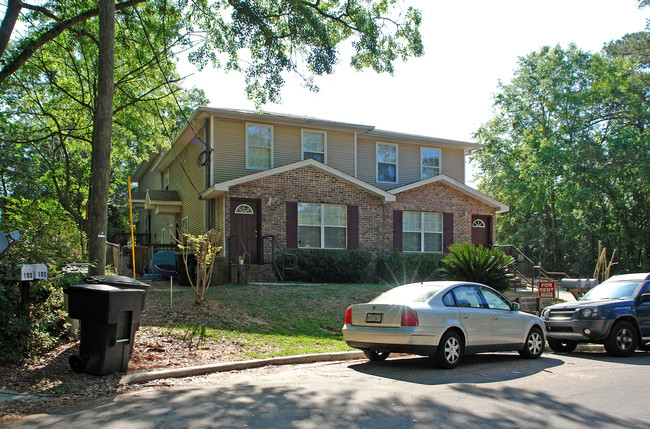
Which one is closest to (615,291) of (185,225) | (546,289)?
(546,289)

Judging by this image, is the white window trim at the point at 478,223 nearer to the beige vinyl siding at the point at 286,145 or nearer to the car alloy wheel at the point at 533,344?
the beige vinyl siding at the point at 286,145

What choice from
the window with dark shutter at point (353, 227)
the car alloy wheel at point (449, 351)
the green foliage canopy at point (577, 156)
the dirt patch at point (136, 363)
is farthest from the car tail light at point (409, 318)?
the green foliage canopy at point (577, 156)

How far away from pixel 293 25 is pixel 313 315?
7.57 meters

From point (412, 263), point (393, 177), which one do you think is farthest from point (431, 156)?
point (412, 263)

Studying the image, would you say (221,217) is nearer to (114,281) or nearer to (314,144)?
(314,144)

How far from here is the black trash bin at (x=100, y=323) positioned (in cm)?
749

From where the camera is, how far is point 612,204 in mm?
33438

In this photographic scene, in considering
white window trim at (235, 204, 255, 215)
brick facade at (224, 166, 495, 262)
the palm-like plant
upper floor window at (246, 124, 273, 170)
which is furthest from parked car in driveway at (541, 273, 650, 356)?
upper floor window at (246, 124, 273, 170)

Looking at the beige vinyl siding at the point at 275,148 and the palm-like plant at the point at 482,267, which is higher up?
the beige vinyl siding at the point at 275,148

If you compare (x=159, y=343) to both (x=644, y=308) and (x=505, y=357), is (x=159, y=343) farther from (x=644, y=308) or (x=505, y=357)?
(x=644, y=308)

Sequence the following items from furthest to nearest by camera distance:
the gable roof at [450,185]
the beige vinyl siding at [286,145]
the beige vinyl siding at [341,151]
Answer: the beige vinyl siding at [341,151]
the gable roof at [450,185]
the beige vinyl siding at [286,145]

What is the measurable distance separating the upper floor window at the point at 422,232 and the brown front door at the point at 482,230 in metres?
1.84

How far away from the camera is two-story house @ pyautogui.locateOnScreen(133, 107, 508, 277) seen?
20016mm

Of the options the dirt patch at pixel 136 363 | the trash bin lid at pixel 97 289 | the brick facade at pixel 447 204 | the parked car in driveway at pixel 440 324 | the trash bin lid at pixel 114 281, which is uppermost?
the brick facade at pixel 447 204
